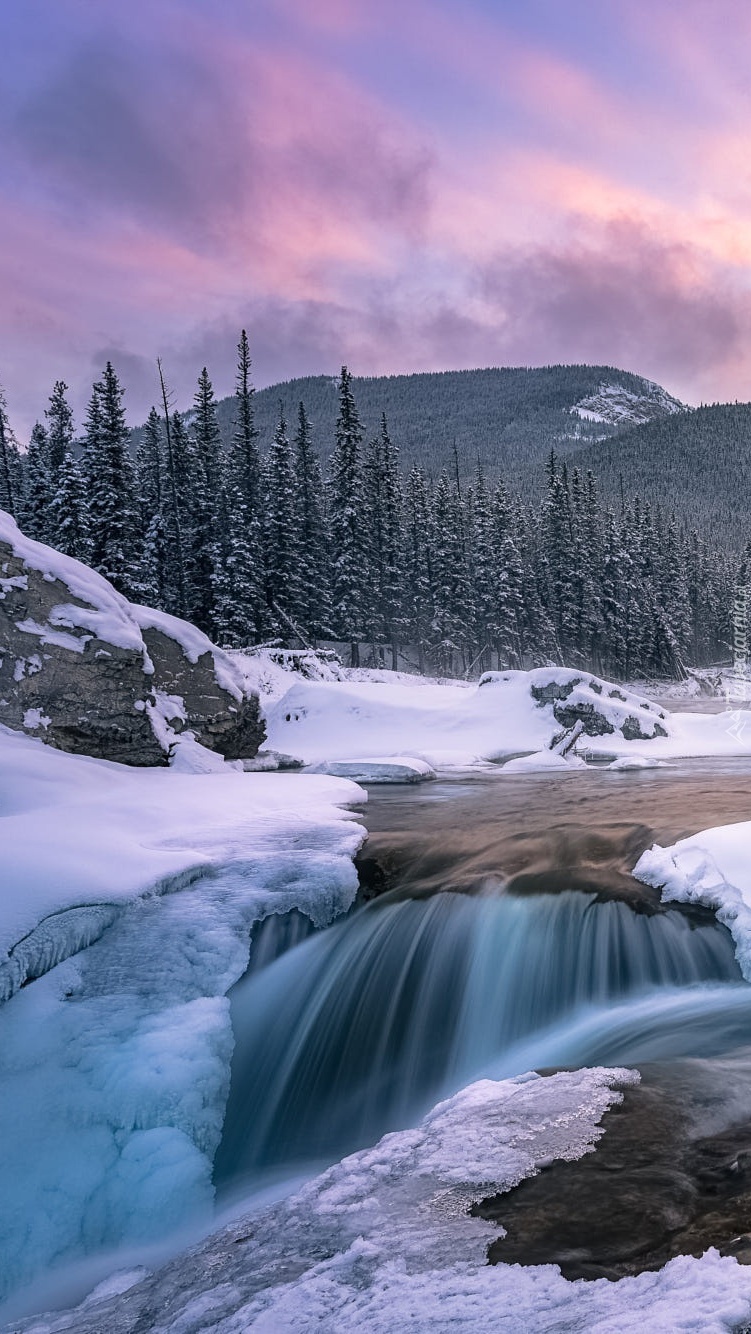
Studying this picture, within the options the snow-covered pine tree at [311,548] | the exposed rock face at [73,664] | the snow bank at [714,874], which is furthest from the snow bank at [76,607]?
the snow-covered pine tree at [311,548]

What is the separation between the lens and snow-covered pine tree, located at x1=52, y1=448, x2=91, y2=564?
31.6 meters

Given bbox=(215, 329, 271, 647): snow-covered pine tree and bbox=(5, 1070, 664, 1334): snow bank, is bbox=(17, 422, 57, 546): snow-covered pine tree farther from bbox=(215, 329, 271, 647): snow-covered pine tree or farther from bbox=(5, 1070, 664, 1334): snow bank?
bbox=(5, 1070, 664, 1334): snow bank

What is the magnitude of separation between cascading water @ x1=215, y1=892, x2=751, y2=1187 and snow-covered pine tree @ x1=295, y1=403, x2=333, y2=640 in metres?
34.1

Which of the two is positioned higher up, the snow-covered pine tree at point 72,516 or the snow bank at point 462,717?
the snow-covered pine tree at point 72,516

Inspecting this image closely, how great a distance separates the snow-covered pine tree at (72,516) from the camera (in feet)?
104

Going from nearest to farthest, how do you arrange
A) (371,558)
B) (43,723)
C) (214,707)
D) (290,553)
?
(43,723), (214,707), (290,553), (371,558)

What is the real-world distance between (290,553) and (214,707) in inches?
1041

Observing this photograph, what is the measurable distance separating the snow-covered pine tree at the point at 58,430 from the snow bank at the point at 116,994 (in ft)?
122

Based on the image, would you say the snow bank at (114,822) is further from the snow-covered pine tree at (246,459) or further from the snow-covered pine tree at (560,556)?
the snow-covered pine tree at (560,556)

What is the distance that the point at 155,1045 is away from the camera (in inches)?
199

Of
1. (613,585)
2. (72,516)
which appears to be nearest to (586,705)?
(72,516)

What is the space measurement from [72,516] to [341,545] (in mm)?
16492

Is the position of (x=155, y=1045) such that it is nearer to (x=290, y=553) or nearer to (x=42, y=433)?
(x=290, y=553)

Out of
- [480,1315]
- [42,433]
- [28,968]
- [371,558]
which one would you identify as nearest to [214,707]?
[28,968]
